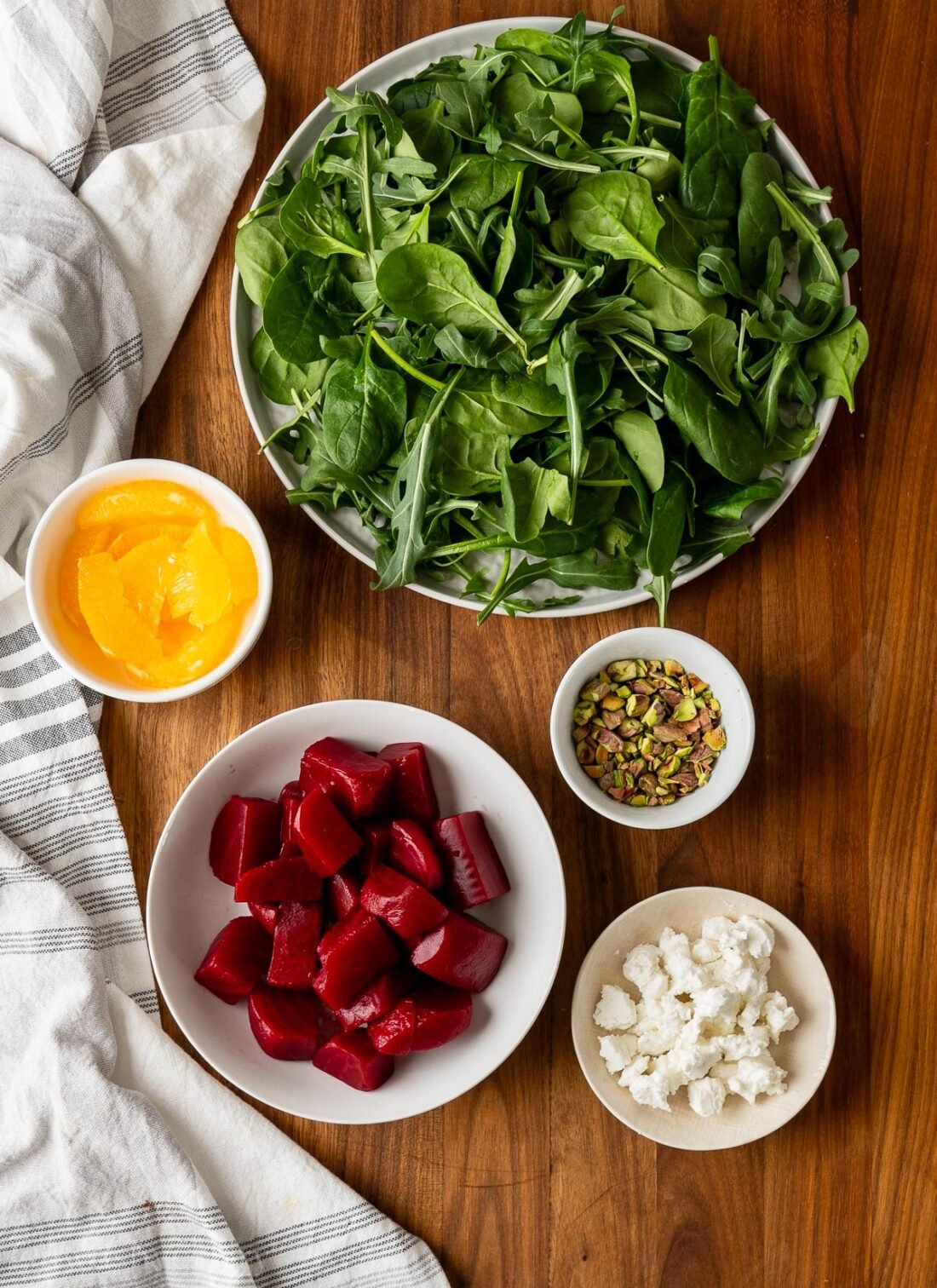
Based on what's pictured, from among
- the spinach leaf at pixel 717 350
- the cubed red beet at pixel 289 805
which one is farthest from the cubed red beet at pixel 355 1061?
the spinach leaf at pixel 717 350

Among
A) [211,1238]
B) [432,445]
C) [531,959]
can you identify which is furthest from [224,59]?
[211,1238]

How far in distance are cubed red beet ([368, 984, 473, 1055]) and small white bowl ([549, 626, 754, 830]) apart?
0.87 ft

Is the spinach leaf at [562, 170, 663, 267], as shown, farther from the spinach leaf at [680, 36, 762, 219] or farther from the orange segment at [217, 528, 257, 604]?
the orange segment at [217, 528, 257, 604]

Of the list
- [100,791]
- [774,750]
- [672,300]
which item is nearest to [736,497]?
[672,300]

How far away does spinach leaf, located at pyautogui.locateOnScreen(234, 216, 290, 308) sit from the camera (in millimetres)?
1176

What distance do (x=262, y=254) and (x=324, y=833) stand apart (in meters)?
0.63

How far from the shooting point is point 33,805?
4.25 feet

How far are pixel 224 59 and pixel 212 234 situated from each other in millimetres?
211

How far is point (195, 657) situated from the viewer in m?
1.19

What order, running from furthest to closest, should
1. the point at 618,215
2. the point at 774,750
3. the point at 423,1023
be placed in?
the point at 774,750 < the point at 423,1023 < the point at 618,215

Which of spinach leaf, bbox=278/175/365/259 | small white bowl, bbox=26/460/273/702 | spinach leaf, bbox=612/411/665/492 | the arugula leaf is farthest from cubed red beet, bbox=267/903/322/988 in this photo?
spinach leaf, bbox=278/175/365/259

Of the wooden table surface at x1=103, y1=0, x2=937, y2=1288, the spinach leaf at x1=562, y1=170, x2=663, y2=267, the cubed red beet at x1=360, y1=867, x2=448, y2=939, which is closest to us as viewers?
the spinach leaf at x1=562, y1=170, x2=663, y2=267

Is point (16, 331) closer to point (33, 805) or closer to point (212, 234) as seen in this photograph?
point (212, 234)

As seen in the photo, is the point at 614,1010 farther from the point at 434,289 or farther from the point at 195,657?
the point at 434,289
